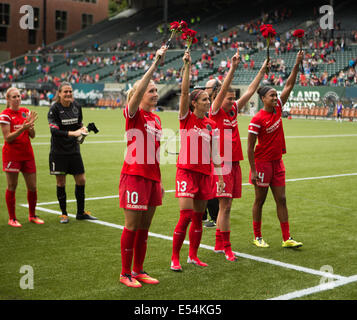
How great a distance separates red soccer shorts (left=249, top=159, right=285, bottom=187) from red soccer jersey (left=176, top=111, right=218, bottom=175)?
1.24m

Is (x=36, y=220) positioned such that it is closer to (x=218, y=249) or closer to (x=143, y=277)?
(x=218, y=249)

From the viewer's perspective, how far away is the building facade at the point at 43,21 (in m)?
70.4

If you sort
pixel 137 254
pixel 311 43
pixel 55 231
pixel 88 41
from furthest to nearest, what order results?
pixel 88 41, pixel 311 43, pixel 55 231, pixel 137 254

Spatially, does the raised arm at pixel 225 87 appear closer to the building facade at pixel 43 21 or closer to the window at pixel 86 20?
the building facade at pixel 43 21

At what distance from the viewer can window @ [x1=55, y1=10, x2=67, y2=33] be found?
75.9m

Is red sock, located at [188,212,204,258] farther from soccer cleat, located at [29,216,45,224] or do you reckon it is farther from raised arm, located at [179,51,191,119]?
soccer cleat, located at [29,216,45,224]

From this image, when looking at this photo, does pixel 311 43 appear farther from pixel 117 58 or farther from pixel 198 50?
pixel 117 58

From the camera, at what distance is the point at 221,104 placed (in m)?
A: 6.09

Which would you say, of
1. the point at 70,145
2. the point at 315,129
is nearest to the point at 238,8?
the point at 315,129

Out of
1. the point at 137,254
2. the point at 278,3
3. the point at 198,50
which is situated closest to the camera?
the point at 137,254

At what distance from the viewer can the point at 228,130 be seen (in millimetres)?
6309

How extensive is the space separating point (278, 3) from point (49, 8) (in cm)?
3394

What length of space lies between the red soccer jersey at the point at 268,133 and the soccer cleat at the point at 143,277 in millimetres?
2295

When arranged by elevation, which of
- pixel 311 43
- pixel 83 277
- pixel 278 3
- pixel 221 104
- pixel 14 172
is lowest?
pixel 83 277
